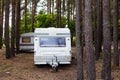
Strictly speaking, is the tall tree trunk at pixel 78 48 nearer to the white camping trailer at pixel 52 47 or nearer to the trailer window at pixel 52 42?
the white camping trailer at pixel 52 47

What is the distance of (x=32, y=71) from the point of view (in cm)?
1805

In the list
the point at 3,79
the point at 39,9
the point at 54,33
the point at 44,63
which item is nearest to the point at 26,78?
the point at 3,79

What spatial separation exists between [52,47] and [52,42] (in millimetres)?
369

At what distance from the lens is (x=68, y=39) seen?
18922 mm

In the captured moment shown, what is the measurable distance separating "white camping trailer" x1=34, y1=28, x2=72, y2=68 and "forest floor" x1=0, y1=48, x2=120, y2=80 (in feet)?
2.01

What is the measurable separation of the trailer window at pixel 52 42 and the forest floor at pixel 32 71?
1.51 metres

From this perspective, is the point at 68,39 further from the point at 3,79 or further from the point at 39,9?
the point at 39,9

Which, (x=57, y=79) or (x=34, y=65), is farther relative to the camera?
(x=34, y=65)

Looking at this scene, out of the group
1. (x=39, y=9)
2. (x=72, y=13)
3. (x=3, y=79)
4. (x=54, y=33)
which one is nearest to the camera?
(x=3, y=79)

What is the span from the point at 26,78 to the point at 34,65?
3.88 m

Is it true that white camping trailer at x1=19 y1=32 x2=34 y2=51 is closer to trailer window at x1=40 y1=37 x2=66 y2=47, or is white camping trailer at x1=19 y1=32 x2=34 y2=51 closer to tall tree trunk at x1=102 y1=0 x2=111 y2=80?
trailer window at x1=40 y1=37 x2=66 y2=47

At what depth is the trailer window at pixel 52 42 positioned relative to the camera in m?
18.8

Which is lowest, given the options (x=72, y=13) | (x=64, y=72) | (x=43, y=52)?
(x=64, y=72)

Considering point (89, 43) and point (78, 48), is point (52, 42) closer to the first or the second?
point (78, 48)
